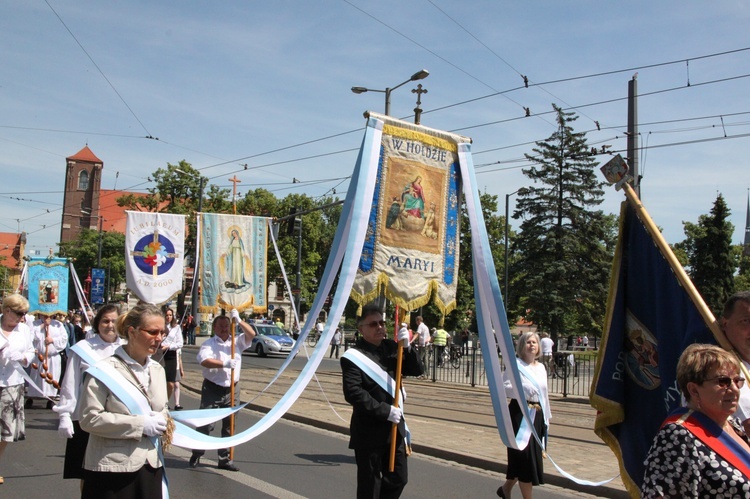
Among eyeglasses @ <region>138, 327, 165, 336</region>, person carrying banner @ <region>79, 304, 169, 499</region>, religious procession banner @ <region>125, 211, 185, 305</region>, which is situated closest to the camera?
person carrying banner @ <region>79, 304, 169, 499</region>

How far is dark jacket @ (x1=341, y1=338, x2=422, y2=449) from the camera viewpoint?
5.08 metres

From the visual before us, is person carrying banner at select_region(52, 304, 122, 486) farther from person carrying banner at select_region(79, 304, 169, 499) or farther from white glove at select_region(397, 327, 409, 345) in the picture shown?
white glove at select_region(397, 327, 409, 345)

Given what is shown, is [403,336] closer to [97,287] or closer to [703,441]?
[703,441]

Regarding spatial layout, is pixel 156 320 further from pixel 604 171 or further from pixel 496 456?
pixel 496 456

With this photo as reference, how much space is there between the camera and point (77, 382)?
18.7 ft

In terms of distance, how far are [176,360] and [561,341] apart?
34.3 meters

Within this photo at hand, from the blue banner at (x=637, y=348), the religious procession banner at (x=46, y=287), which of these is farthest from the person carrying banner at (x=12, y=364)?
the religious procession banner at (x=46, y=287)

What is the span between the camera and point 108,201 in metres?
92.2

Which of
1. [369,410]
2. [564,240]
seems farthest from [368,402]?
[564,240]

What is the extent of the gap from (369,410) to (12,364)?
13.7 ft

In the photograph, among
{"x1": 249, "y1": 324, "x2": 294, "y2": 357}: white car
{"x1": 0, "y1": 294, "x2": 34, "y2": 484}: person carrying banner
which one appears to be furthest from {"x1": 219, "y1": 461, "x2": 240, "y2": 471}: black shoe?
{"x1": 249, "y1": 324, "x2": 294, "y2": 357}: white car

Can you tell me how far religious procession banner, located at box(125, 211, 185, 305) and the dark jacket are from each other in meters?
7.38

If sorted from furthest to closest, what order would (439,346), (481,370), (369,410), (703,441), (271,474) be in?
(439,346) → (481,370) → (271,474) → (369,410) → (703,441)

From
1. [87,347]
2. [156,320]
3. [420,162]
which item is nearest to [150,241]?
[87,347]
